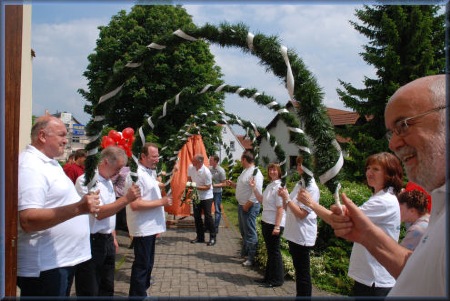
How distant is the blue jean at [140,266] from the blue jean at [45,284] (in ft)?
5.92

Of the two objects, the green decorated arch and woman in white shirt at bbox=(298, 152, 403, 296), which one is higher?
the green decorated arch

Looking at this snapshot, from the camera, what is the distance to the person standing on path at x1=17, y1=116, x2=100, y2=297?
111 inches

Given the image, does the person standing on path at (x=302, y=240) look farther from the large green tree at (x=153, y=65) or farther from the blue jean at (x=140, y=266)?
the large green tree at (x=153, y=65)

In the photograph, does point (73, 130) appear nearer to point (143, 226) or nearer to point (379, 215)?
point (143, 226)

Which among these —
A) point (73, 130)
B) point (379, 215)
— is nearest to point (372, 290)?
point (379, 215)

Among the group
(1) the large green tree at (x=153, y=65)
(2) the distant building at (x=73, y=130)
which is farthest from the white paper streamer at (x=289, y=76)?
(1) the large green tree at (x=153, y=65)

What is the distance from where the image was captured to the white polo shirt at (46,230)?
2.83 meters

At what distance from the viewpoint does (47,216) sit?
9.19ft

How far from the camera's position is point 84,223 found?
3.42 meters

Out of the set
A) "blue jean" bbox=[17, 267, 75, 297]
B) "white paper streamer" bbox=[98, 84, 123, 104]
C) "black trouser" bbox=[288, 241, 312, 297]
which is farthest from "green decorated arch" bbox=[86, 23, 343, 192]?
"black trouser" bbox=[288, 241, 312, 297]

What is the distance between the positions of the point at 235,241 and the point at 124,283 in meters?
4.30

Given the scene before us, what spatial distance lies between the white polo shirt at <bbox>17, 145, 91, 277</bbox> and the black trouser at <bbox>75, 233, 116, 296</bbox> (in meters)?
0.81

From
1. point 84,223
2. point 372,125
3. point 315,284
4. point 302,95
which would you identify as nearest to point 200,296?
point 315,284

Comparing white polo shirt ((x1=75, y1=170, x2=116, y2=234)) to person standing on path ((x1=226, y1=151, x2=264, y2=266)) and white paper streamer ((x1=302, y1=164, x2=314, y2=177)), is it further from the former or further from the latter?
person standing on path ((x1=226, y1=151, x2=264, y2=266))
